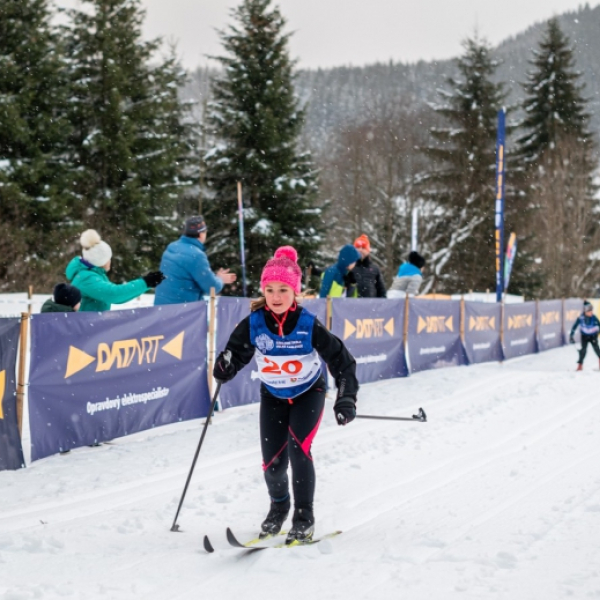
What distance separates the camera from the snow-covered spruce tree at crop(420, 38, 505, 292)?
40.7m

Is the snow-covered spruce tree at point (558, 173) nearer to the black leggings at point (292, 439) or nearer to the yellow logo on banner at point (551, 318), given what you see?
the yellow logo on banner at point (551, 318)

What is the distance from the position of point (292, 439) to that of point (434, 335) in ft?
32.5

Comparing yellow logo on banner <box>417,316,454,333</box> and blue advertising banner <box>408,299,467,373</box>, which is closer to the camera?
blue advertising banner <box>408,299,467,373</box>

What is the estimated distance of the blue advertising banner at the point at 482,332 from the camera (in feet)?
51.2

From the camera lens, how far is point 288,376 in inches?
180

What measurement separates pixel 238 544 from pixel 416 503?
5.73 ft

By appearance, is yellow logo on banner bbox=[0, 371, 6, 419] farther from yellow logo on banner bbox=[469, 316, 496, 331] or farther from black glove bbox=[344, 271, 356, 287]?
yellow logo on banner bbox=[469, 316, 496, 331]

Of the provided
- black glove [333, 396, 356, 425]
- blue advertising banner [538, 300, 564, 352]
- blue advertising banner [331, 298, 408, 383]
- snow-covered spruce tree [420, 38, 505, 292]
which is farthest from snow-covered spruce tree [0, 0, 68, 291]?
snow-covered spruce tree [420, 38, 505, 292]

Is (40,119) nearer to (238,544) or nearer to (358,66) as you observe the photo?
(238,544)

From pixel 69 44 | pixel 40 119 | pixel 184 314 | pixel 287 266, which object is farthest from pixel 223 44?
pixel 287 266

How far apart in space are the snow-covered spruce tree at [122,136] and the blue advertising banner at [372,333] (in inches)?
681

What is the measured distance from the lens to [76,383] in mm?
6652

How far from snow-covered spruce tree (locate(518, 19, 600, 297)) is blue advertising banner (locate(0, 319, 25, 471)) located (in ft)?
118

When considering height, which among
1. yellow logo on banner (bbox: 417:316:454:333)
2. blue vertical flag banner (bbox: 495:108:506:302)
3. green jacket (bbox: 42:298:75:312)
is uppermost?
blue vertical flag banner (bbox: 495:108:506:302)
